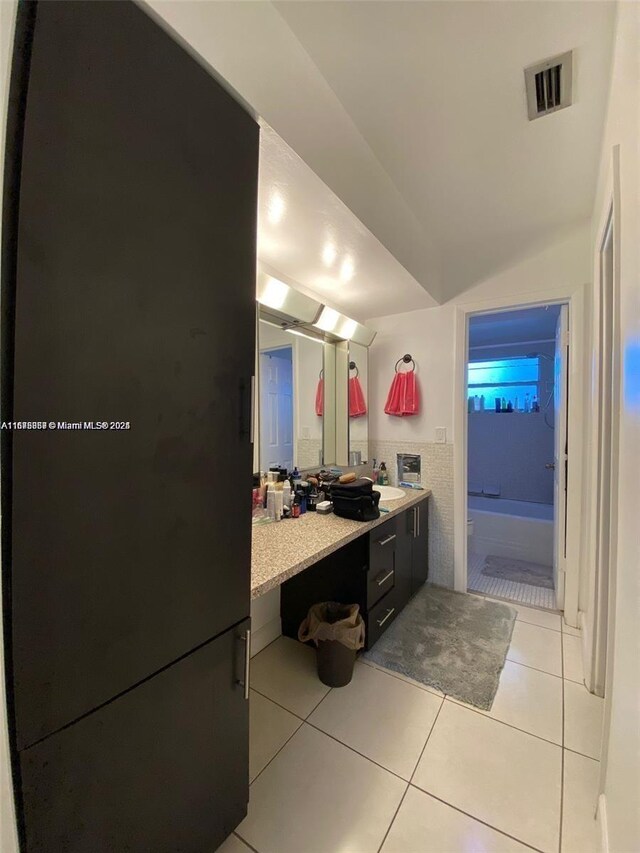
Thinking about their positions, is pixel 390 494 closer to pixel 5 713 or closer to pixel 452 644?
pixel 452 644

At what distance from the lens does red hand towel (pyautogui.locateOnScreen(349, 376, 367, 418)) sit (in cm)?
273

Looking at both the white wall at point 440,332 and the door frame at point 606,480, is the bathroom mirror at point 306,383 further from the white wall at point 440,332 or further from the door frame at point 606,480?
the door frame at point 606,480

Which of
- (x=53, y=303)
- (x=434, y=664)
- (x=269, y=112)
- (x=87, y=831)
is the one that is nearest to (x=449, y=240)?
(x=269, y=112)

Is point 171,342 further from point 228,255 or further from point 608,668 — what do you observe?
point 608,668

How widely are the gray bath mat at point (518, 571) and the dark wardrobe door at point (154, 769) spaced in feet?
8.56

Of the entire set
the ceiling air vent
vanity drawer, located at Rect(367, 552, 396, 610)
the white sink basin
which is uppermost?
the ceiling air vent

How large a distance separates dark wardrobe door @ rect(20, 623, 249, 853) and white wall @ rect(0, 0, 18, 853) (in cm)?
2

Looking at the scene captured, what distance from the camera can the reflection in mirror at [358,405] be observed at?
8.95 feet

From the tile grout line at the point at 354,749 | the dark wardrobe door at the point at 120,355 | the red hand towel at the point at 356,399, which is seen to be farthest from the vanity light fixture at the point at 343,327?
the tile grout line at the point at 354,749

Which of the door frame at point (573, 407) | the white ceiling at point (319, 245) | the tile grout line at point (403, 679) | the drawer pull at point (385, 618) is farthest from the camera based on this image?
the door frame at point (573, 407)

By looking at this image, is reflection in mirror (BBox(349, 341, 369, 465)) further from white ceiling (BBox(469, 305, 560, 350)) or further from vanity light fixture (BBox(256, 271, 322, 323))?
white ceiling (BBox(469, 305, 560, 350))

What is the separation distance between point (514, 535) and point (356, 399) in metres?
2.19

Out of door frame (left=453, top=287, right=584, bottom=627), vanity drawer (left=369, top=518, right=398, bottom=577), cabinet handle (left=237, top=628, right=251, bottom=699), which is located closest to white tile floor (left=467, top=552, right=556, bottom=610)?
door frame (left=453, top=287, right=584, bottom=627)

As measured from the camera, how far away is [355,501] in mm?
1791
